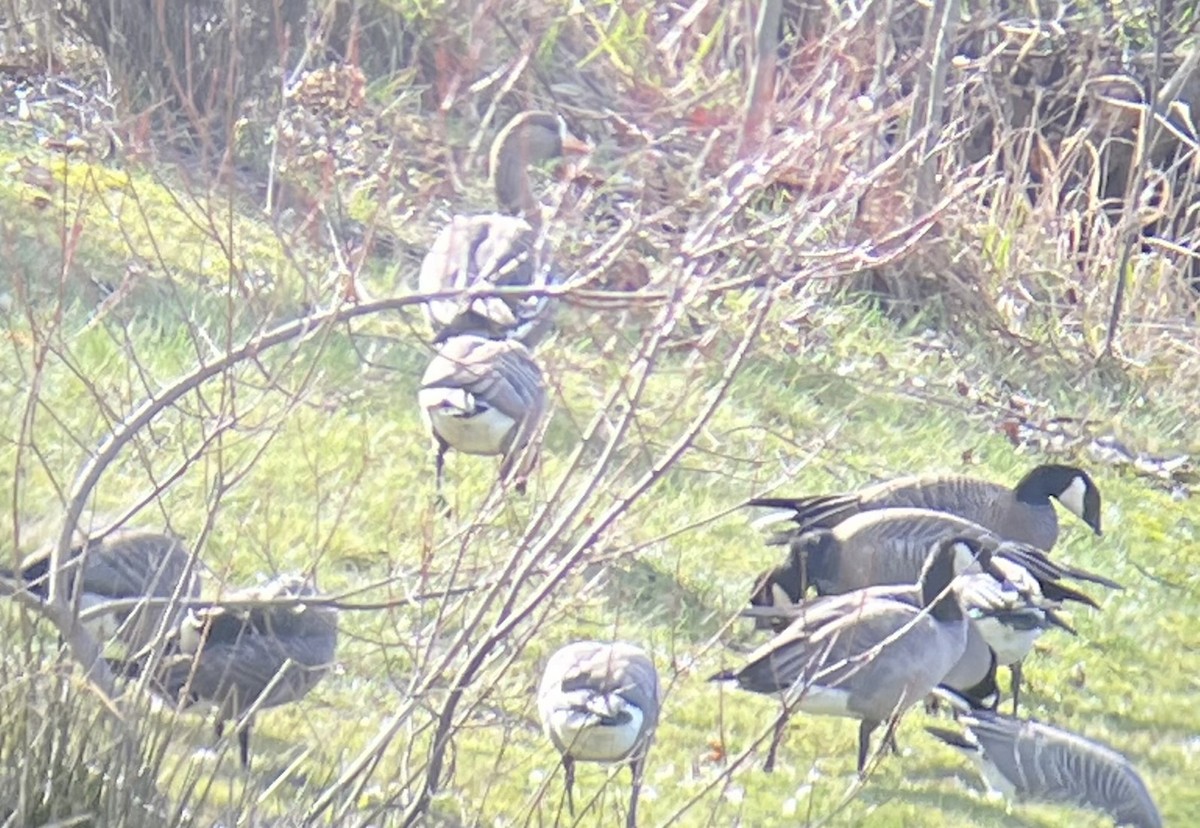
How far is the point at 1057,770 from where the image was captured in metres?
7.01

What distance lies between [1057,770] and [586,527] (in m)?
1.76

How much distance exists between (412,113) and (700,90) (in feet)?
6.01

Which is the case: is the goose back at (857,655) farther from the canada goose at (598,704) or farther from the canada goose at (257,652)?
the canada goose at (257,652)

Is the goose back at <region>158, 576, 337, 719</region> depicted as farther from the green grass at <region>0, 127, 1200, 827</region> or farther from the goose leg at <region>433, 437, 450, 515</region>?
the goose leg at <region>433, 437, 450, 515</region>

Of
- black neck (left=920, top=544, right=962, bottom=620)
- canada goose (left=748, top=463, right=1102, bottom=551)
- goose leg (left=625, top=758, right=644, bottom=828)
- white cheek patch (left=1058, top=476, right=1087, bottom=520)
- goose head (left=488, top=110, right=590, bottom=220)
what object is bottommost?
white cheek patch (left=1058, top=476, right=1087, bottom=520)

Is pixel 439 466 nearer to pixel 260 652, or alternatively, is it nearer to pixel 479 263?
pixel 479 263

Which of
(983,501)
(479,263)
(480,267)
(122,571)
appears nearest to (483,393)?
(480,267)

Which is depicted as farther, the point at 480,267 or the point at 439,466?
the point at 480,267

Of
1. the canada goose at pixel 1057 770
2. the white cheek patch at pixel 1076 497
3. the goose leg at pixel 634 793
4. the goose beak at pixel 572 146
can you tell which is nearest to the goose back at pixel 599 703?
the goose leg at pixel 634 793

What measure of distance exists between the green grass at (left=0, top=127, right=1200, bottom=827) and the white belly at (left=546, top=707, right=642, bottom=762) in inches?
3.1

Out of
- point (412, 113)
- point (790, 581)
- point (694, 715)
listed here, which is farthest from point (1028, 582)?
point (412, 113)

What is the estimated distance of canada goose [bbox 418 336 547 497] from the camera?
8047mm

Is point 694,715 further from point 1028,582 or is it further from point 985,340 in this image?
point 985,340

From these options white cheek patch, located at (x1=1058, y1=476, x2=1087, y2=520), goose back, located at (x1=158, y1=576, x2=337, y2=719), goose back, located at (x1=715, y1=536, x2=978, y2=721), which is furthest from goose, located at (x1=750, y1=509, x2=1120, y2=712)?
goose back, located at (x1=158, y1=576, x2=337, y2=719)
